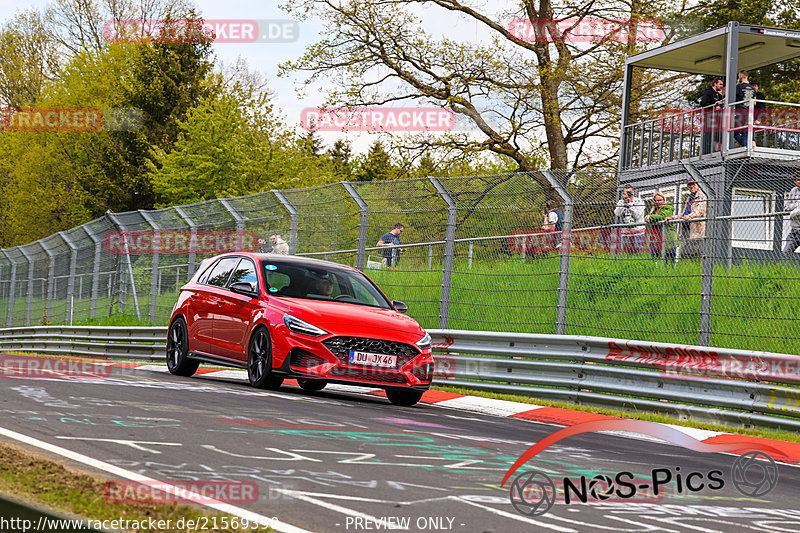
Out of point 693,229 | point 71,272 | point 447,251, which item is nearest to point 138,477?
point 693,229

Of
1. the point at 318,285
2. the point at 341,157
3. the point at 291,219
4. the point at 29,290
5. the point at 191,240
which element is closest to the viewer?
the point at 318,285

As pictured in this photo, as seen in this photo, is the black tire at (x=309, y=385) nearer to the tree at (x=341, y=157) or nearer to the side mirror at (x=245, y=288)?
the side mirror at (x=245, y=288)

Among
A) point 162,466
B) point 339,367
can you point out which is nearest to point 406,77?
point 339,367

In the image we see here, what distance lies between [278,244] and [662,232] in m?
8.40

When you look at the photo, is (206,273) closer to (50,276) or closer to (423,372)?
(423,372)

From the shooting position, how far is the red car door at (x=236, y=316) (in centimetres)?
1211

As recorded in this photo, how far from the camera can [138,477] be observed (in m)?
5.77

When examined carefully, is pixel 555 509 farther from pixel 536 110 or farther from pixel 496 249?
pixel 536 110

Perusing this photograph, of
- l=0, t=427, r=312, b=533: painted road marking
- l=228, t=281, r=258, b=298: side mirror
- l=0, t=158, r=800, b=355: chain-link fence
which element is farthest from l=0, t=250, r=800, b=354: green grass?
l=0, t=427, r=312, b=533: painted road marking

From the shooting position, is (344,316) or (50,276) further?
(50,276)

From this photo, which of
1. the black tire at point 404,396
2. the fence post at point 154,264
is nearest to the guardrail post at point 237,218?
the fence post at point 154,264

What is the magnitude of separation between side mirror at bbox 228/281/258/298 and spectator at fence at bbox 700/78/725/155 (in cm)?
1540

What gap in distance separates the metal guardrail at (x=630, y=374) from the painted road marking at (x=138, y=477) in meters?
6.82

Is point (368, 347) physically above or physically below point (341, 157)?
below
